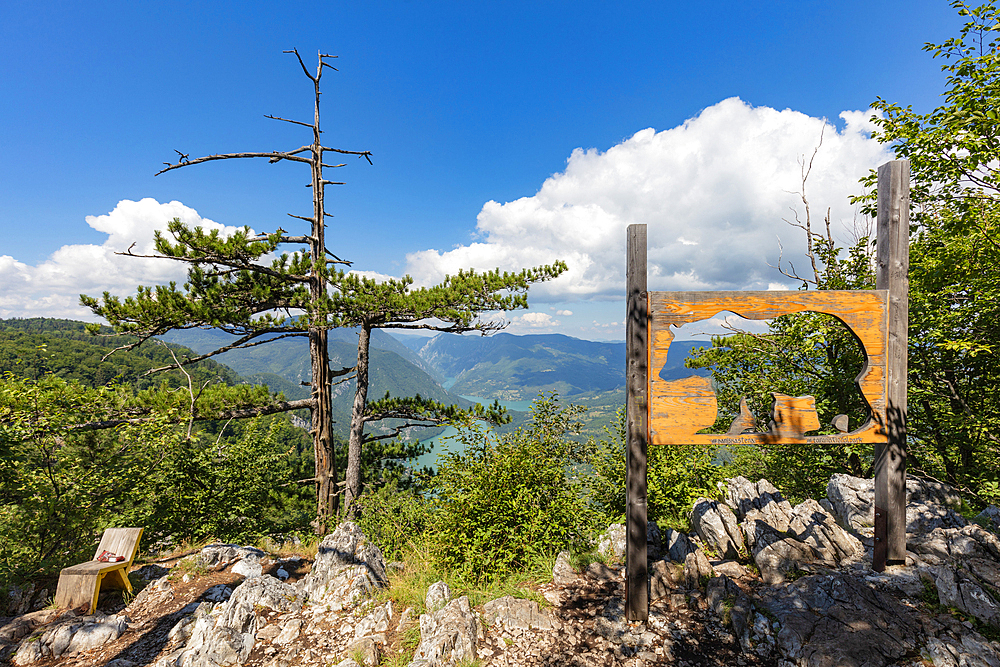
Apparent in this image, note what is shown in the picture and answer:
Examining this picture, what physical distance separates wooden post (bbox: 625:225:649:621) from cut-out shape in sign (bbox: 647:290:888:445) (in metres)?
0.08

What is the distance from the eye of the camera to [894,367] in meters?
3.43

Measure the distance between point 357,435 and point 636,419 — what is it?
289 inches

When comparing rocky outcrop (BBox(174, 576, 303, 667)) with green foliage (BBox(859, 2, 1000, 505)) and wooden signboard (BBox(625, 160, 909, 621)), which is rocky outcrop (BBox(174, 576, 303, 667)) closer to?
wooden signboard (BBox(625, 160, 909, 621))

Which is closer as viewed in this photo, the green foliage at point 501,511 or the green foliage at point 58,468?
the green foliage at point 501,511

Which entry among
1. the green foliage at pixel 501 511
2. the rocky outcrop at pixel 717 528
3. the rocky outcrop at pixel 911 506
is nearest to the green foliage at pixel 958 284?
the rocky outcrop at pixel 911 506

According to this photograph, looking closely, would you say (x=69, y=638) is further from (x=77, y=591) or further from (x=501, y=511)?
(x=501, y=511)

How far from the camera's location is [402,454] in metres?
10.6

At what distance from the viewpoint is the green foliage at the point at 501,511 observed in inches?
163

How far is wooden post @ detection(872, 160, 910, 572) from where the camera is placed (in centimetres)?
339

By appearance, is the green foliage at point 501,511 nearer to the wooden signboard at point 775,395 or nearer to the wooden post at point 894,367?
the wooden signboard at point 775,395

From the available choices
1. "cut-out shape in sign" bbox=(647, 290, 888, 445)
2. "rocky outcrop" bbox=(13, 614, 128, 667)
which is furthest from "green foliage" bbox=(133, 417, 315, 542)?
"cut-out shape in sign" bbox=(647, 290, 888, 445)

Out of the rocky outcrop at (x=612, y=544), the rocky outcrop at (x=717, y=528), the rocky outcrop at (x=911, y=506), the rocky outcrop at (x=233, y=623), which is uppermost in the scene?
the rocky outcrop at (x=911, y=506)

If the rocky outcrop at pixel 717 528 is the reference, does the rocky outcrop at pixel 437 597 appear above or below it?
below

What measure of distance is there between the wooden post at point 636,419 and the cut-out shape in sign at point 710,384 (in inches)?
3.2
